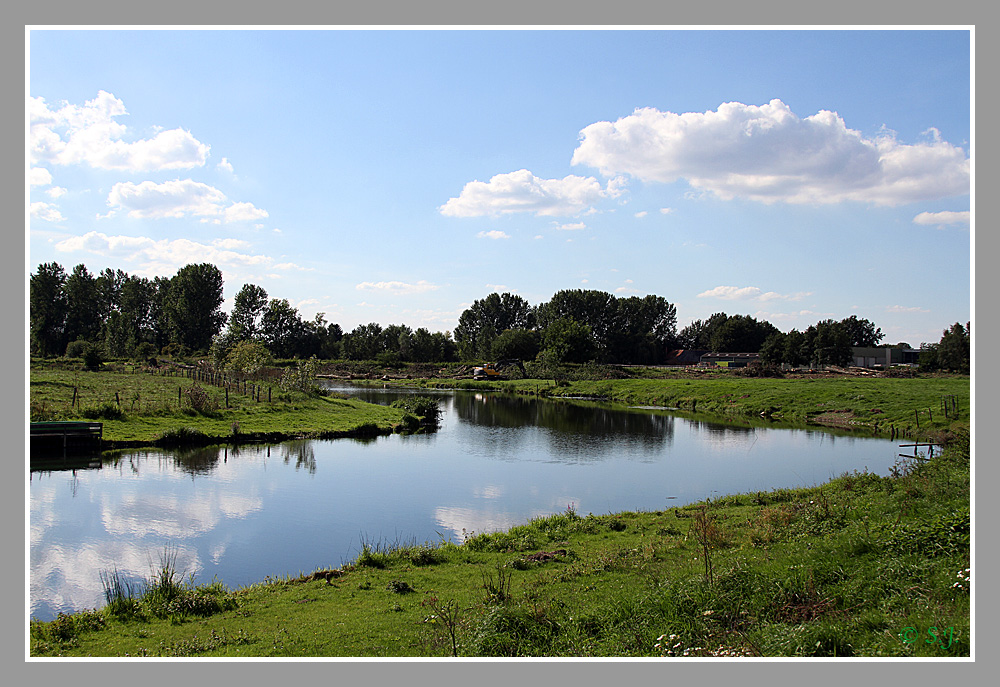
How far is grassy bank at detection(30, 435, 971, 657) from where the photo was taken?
7707 millimetres

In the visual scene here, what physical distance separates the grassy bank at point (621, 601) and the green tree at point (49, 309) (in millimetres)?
95762

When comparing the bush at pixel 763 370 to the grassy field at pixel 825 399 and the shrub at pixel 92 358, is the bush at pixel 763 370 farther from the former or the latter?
the shrub at pixel 92 358

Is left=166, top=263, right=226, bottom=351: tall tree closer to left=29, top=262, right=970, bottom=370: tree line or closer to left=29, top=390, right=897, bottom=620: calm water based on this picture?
left=29, top=262, right=970, bottom=370: tree line

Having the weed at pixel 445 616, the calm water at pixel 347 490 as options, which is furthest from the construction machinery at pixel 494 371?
the weed at pixel 445 616

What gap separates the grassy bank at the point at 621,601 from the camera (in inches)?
303

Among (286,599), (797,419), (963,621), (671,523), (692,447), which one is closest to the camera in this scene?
(963,621)

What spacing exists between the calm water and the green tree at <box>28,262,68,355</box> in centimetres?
7961

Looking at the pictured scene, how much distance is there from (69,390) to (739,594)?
125 feet

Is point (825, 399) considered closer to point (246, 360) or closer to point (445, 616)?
point (246, 360)

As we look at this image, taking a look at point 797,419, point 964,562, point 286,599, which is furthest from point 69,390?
point 797,419

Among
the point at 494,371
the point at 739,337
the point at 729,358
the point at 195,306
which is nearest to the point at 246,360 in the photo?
the point at 494,371

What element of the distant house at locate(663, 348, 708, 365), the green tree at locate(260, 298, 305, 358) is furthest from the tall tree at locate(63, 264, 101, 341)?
the distant house at locate(663, 348, 708, 365)

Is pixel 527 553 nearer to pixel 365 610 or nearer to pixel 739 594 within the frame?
pixel 365 610

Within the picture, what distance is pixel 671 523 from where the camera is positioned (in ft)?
54.2
